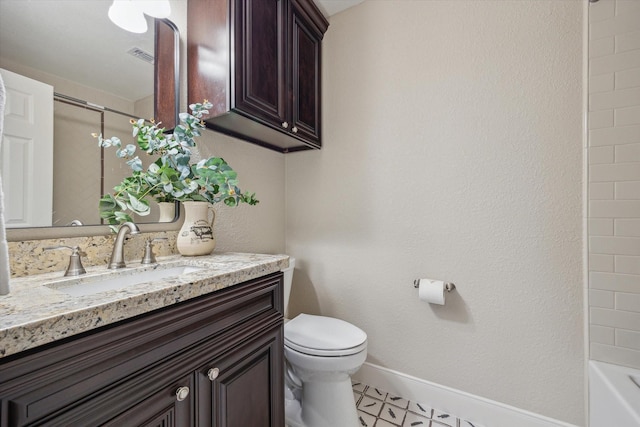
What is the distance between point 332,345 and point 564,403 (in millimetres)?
1063

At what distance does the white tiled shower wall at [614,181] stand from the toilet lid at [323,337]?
0.97m

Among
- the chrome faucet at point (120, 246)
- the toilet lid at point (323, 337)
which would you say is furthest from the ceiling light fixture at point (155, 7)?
the toilet lid at point (323, 337)

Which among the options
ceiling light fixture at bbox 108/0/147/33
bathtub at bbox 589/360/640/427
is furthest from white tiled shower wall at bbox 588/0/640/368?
ceiling light fixture at bbox 108/0/147/33

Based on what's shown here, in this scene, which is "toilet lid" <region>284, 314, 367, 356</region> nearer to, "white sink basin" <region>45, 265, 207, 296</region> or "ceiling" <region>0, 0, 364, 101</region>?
"white sink basin" <region>45, 265, 207, 296</region>

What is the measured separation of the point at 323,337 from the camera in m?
1.31

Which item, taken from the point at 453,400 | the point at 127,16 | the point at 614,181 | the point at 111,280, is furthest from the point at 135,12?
the point at 453,400

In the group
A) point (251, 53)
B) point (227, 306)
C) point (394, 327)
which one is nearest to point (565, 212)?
point (394, 327)

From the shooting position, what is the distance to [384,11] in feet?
5.19

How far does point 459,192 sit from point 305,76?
110 centimetres

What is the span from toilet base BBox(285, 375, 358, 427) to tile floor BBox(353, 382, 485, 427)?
164 mm

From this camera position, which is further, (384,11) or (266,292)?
(384,11)

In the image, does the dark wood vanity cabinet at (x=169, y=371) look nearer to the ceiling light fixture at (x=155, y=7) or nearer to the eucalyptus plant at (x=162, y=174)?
the eucalyptus plant at (x=162, y=174)

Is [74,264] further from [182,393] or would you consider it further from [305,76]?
[305,76]

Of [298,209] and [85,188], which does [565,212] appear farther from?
[85,188]
